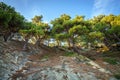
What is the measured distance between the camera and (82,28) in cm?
2688

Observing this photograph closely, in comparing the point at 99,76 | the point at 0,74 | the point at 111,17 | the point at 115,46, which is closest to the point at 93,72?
the point at 99,76

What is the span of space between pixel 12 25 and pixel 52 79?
1246 centimetres

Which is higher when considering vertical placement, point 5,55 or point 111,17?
point 111,17

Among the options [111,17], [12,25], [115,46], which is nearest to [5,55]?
[12,25]

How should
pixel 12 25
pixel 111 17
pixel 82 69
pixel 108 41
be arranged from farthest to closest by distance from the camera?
pixel 108 41, pixel 111 17, pixel 12 25, pixel 82 69

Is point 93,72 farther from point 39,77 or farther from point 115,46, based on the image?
point 115,46

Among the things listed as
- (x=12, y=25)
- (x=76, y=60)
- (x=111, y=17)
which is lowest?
(x=76, y=60)

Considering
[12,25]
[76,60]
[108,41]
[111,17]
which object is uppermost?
[111,17]

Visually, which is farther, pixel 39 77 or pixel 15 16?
pixel 15 16

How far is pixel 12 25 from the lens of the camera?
2391 cm

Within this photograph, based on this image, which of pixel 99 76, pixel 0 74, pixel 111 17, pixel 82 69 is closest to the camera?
pixel 0 74

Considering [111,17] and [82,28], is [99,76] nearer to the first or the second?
[82,28]

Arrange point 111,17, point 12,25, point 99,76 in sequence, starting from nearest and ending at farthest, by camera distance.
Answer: point 99,76
point 12,25
point 111,17

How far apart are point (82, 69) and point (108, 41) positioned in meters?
18.7
